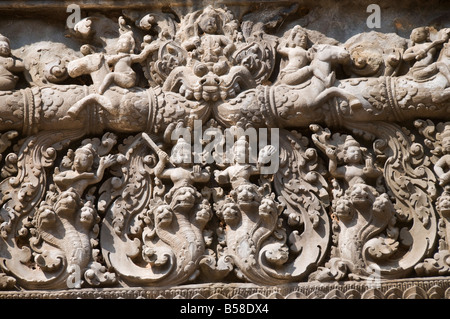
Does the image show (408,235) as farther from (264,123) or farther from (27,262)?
(27,262)

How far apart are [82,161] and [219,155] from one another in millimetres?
943

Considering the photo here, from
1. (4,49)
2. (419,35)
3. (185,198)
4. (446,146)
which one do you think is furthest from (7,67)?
(446,146)

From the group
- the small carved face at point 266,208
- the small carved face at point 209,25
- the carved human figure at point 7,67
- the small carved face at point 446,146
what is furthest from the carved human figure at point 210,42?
the small carved face at point 446,146

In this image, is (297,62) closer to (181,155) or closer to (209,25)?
(209,25)

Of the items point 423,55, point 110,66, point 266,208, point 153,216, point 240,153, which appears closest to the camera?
point 266,208

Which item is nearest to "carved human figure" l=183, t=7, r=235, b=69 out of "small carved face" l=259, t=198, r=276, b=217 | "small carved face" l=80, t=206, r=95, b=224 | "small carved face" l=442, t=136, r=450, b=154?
"small carved face" l=259, t=198, r=276, b=217

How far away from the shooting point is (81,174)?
806cm

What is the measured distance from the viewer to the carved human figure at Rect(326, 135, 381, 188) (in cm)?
804

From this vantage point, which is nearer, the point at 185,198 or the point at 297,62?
the point at 185,198

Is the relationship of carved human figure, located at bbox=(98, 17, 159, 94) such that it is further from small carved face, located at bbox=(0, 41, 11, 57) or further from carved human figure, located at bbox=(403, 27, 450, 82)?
carved human figure, located at bbox=(403, 27, 450, 82)

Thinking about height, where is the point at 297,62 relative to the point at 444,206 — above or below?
above

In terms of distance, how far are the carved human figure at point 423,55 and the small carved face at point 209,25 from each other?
4.51 ft

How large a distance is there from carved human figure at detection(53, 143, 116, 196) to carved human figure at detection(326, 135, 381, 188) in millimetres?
1542
